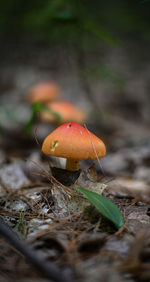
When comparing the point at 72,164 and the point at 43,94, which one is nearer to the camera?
the point at 72,164

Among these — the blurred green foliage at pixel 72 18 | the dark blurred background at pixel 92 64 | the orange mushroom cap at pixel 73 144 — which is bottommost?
the dark blurred background at pixel 92 64

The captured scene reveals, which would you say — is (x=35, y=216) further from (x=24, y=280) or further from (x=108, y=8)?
(x=108, y=8)

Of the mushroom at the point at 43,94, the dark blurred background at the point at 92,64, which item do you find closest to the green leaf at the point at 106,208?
the mushroom at the point at 43,94

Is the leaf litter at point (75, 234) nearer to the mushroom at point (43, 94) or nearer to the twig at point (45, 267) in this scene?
the twig at point (45, 267)

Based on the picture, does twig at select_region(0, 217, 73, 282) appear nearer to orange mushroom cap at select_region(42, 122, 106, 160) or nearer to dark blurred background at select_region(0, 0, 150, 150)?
orange mushroom cap at select_region(42, 122, 106, 160)

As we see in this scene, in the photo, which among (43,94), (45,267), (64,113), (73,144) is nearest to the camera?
(45,267)

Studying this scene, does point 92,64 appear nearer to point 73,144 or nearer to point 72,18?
point 72,18

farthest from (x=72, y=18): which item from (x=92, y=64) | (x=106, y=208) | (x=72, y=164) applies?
(x=92, y=64)
